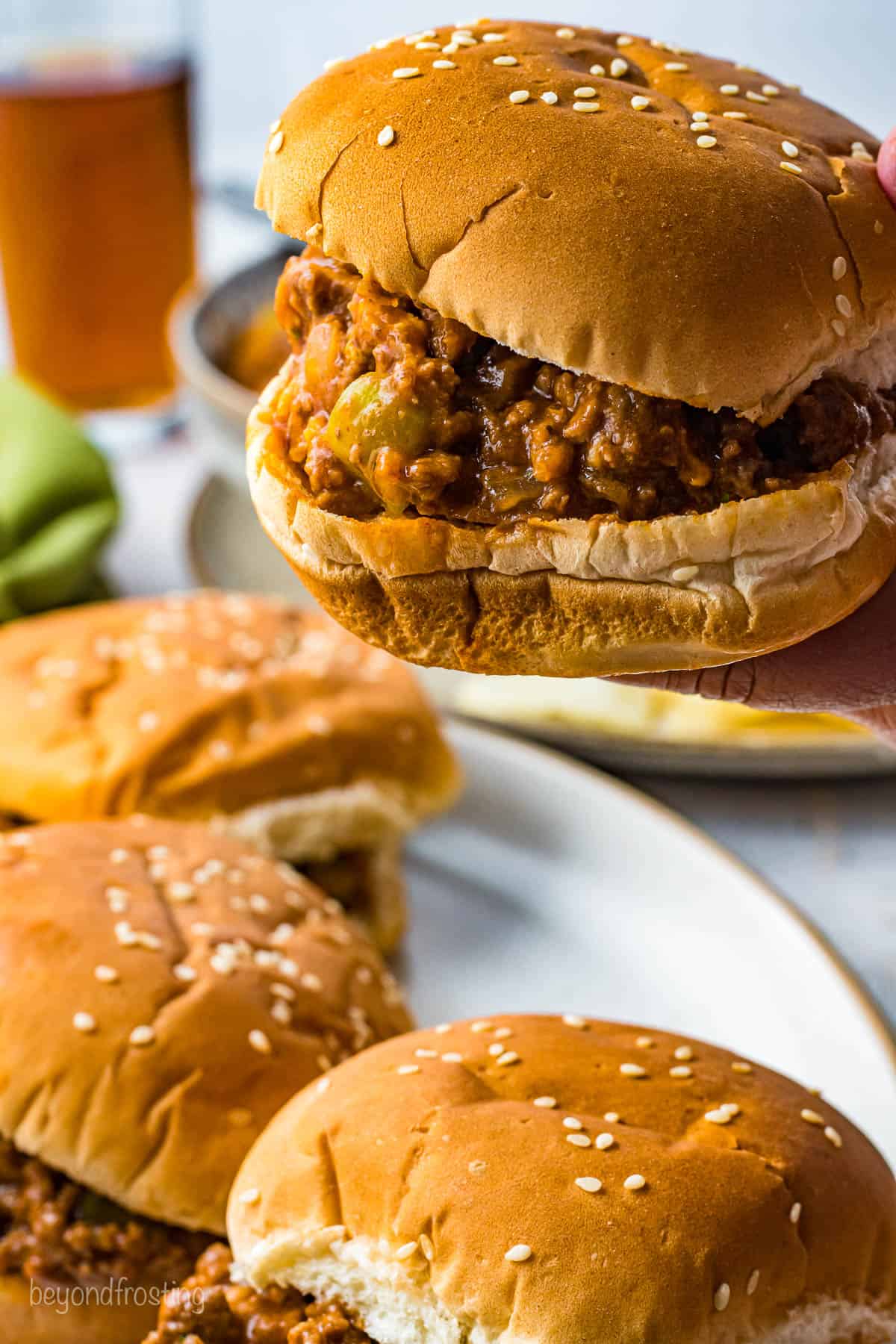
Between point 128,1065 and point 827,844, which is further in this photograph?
point 827,844

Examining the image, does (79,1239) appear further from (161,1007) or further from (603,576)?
(603,576)

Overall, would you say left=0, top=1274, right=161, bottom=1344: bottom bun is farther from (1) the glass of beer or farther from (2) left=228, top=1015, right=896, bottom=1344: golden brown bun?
(1) the glass of beer

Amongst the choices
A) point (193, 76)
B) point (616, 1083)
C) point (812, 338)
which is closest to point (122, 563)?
point (193, 76)

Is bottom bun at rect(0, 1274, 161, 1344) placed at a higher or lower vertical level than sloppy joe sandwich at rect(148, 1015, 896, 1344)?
lower

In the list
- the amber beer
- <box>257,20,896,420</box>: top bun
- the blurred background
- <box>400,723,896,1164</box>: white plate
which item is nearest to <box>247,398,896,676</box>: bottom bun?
<box>257,20,896,420</box>: top bun

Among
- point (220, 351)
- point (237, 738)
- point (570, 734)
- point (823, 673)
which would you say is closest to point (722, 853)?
point (570, 734)

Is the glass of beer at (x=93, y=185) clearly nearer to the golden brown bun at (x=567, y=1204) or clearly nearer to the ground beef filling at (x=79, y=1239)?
the ground beef filling at (x=79, y=1239)

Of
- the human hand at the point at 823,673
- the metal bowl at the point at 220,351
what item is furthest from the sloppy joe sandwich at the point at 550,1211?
the metal bowl at the point at 220,351
